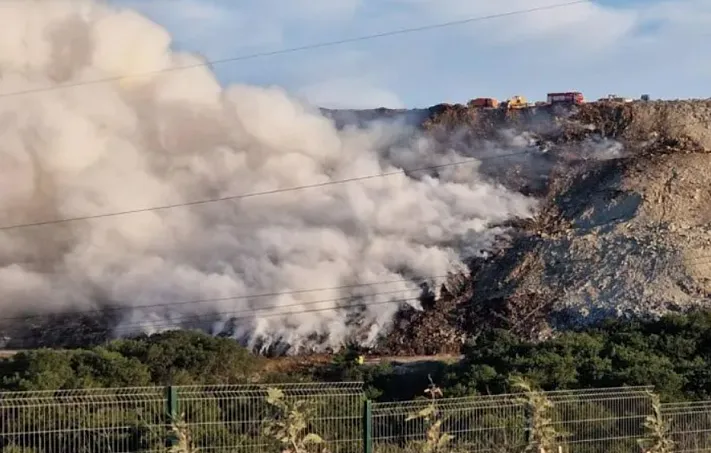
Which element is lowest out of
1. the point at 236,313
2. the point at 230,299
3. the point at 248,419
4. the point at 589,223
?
the point at 248,419

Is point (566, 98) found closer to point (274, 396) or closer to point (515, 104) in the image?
point (515, 104)

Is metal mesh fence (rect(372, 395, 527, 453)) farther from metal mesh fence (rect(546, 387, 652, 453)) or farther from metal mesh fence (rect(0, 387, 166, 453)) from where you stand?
metal mesh fence (rect(0, 387, 166, 453))

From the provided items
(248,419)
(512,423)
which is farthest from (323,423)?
(512,423)

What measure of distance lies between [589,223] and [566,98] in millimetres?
19105

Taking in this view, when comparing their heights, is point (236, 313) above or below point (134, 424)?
above

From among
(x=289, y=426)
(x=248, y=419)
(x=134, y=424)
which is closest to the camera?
(x=289, y=426)

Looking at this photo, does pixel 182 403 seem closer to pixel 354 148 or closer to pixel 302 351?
pixel 302 351

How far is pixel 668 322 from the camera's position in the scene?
123 ft

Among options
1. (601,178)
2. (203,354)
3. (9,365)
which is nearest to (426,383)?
(203,354)

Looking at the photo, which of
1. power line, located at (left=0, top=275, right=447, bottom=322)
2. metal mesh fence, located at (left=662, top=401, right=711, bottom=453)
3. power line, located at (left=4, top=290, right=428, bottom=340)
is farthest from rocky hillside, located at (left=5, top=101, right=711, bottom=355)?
metal mesh fence, located at (left=662, top=401, right=711, bottom=453)

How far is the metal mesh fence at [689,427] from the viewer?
19.0 metres

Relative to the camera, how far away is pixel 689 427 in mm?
19781

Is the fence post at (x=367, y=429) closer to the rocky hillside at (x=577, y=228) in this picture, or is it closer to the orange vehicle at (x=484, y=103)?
the rocky hillside at (x=577, y=228)

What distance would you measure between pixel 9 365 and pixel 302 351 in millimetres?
18359
